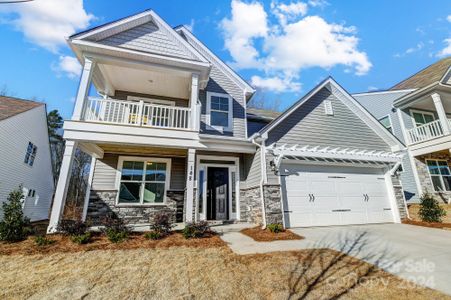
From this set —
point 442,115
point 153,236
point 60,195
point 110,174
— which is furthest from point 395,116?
point 60,195

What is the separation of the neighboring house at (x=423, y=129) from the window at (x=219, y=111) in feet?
34.3

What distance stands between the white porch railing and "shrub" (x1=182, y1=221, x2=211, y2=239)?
12.8m

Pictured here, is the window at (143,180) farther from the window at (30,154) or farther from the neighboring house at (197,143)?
the window at (30,154)

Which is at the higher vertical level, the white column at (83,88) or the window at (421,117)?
the window at (421,117)

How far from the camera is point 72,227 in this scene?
534cm

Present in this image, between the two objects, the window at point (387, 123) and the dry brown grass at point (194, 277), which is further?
the window at point (387, 123)

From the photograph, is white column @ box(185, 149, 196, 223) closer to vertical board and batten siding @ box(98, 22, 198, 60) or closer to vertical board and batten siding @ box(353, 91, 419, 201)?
vertical board and batten siding @ box(98, 22, 198, 60)

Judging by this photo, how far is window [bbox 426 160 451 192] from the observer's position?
1129cm

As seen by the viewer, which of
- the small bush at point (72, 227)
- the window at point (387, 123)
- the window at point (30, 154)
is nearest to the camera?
the small bush at point (72, 227)

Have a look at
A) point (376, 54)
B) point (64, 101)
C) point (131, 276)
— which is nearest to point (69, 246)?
point (131, 276)

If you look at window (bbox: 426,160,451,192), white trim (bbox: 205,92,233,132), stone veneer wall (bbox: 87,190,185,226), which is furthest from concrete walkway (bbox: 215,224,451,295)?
window (bbox: 426,160,451,192)

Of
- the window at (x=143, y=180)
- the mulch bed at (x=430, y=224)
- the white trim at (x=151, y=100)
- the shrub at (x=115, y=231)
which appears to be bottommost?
the mulch bed at (x=430, y=224)

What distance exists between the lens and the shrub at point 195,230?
5.66 m

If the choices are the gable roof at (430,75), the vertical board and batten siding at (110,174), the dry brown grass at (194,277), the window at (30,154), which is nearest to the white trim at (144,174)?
the vertical board and batten siding at (110,174)
